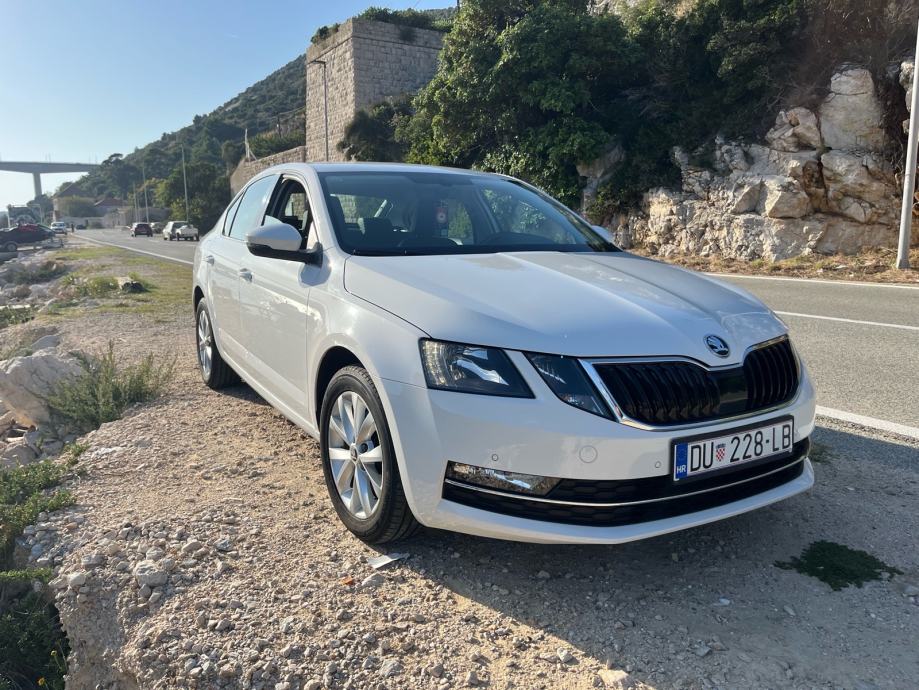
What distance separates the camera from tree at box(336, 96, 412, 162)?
36.0 m

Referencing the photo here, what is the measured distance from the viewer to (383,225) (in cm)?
368

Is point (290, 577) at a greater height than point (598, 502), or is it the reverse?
point (598, 502)

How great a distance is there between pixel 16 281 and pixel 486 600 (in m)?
24.1

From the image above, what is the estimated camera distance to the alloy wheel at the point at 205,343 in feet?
18.1

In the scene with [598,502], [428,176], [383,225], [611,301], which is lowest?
[598,502]

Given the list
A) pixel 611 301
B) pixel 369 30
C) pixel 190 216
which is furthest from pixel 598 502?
pixel 190 216

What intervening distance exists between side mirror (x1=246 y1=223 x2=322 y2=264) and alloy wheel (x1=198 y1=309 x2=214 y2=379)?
2.09 meters

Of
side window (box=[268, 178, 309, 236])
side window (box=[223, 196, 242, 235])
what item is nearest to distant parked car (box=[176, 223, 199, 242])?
side window (box=[223, 196, 242, 235])

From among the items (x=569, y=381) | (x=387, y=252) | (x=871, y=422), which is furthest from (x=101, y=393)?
(x=871, y=422)

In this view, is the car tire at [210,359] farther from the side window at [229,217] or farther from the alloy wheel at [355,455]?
the alloy wheel at [355,455]

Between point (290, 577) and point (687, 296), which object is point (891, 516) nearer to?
point (687, 296)

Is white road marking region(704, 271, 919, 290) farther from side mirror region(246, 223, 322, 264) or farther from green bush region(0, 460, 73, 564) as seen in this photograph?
green bush region(0, 460, 73, 564)

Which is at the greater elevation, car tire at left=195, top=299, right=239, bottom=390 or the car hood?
Result: the car hood

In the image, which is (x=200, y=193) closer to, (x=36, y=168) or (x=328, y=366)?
(x=328, y=366)
